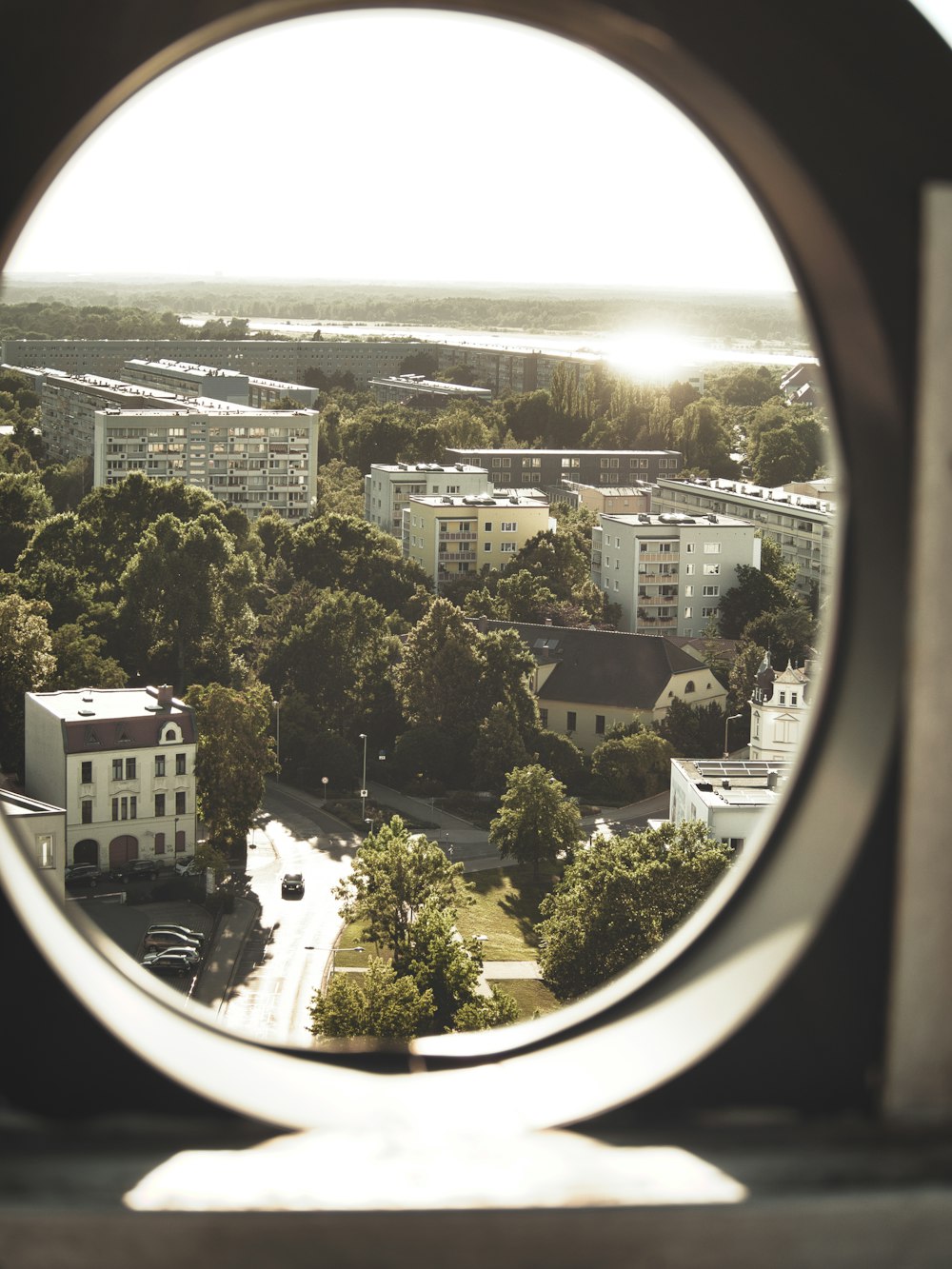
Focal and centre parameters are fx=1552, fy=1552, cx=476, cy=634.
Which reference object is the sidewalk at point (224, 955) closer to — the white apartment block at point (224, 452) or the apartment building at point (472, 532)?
the apartment building at point (472, 532)

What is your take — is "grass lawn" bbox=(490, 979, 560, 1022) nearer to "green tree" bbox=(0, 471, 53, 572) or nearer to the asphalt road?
A: the asphalt road

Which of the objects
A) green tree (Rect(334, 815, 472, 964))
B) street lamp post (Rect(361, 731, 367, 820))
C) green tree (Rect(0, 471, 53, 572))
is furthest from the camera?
green tree (Rect(0, 471, 53, 572))

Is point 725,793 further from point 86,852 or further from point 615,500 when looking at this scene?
point 615,500

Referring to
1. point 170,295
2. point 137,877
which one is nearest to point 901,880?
point 137,877

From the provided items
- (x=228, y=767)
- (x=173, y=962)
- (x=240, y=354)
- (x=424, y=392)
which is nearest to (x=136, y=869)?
(x=228, y=767)

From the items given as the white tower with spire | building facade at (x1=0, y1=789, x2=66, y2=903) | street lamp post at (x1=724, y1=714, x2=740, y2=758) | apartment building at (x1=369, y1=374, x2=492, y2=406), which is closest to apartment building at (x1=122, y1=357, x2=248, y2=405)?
apartment building at (x1=369, y1=374, x2=492, y2=406)

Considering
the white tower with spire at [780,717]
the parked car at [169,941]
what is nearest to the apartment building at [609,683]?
the white tower with spire at [780,717]
